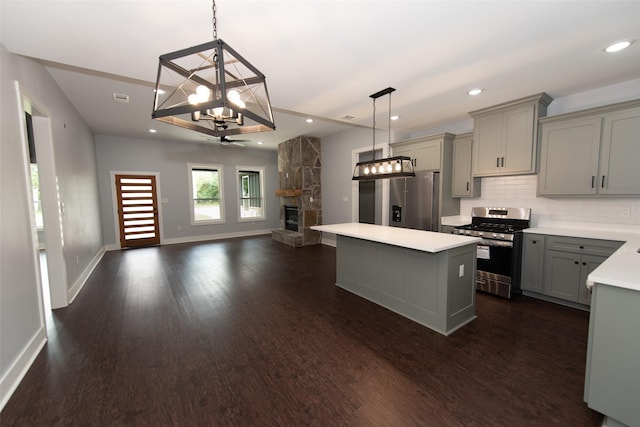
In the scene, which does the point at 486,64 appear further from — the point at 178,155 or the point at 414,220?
the point at 178,155

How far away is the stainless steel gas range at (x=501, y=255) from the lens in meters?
3.42

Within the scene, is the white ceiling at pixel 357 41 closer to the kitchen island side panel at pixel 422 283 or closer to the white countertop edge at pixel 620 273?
the white countertop edge at pixel 620 273

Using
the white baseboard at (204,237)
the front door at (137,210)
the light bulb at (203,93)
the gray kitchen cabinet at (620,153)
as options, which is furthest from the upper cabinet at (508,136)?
the front door at (137,210)

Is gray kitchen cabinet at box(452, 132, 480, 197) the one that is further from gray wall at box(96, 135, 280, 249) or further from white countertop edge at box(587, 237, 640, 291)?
gray wall at box(96, 135, 280, 249)

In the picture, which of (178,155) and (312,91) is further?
(178,155)

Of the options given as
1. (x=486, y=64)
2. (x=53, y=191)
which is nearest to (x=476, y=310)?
(x=486, y=64)

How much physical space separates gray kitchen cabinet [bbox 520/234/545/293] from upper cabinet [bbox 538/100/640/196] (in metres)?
0.66

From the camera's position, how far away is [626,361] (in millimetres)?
1465

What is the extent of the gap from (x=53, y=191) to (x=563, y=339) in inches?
224

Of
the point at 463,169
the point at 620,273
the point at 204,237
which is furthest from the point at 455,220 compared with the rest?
the point at 204,237

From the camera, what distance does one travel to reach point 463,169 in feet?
14.3

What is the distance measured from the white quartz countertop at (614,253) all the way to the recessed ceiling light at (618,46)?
1.77m

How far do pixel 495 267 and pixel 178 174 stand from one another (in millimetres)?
7631

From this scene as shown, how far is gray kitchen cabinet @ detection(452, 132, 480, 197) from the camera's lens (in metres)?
4.28
